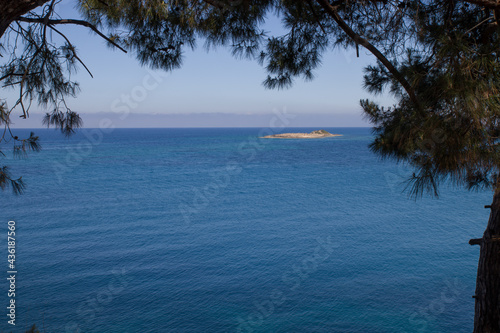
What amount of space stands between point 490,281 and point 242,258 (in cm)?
670

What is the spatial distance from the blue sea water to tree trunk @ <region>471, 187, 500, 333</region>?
299cm

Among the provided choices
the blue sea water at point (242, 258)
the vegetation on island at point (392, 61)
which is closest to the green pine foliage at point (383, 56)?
the vegetation on island at point (392, 61)

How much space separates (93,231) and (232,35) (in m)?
8.86

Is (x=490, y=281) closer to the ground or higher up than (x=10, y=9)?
closer to the ground

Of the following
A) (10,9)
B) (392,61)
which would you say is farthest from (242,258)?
(10,9)

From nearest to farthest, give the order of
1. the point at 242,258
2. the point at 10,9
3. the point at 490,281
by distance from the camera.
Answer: the point at 10,9, the point at 490,281, the point at 242,258

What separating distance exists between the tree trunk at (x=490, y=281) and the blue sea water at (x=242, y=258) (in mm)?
2988

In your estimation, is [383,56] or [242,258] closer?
[383,56]

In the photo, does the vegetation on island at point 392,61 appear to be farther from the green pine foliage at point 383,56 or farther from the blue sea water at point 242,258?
the blue sea water at point 242,258

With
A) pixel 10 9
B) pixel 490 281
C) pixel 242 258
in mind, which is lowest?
pixel 242 258

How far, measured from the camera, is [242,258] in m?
9.70

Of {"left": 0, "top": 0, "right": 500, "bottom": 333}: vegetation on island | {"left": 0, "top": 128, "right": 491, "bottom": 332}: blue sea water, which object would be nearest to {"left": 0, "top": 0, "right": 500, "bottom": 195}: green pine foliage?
{"left": 0, "top": 0, "right": 500, "bottom": 333}: vegetation on island

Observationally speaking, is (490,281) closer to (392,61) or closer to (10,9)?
(392,61)

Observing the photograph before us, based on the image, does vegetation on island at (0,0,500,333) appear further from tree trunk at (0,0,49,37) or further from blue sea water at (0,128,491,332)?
blue sea water at (0,128,491,332)
